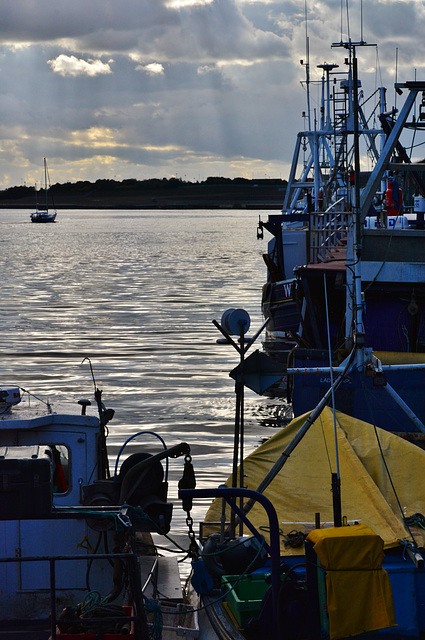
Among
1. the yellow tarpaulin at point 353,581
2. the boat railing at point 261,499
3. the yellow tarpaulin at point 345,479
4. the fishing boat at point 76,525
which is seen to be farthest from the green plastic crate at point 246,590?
the yellow tarpaulin at point 353,581

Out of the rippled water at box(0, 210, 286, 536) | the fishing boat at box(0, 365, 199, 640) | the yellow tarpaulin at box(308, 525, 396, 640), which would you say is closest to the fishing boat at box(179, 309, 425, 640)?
the yellow tarpaulin at box(308, 525, 396, 640)

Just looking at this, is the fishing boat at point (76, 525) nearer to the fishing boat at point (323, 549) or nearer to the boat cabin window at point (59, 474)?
the boat cabin window at point (59, 474)

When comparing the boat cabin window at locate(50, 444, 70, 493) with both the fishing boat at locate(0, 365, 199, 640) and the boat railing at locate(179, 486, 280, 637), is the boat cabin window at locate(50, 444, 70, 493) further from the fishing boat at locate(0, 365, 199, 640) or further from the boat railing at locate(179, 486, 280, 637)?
the boat railing at locate(179, 486, 280, 637)

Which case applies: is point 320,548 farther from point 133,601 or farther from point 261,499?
point 133,601

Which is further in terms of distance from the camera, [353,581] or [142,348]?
[142,348]

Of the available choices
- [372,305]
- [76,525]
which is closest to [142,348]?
[372,305]

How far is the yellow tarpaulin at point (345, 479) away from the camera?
12820 mm

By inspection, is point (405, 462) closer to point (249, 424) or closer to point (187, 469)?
point (187, 469)

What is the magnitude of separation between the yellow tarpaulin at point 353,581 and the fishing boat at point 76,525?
2028 millimetres

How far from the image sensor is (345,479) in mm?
13805

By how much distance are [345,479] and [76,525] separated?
177 inches

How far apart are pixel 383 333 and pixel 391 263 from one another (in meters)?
2.09

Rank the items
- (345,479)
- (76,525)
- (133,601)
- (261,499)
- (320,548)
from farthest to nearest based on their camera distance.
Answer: (345,479) < (76,525) < (320,548) < (261,499) < (133,601)

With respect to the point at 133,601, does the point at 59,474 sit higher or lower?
higher
